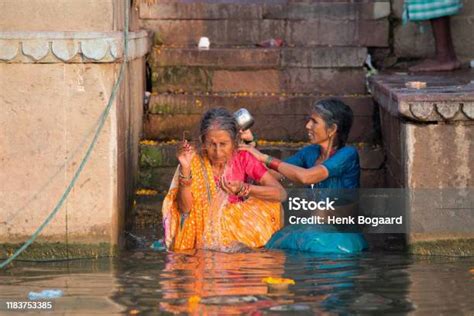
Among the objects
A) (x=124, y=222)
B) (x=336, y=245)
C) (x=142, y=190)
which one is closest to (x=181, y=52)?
(x=142, y=190)

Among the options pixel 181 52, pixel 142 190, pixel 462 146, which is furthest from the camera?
pixel 181 52

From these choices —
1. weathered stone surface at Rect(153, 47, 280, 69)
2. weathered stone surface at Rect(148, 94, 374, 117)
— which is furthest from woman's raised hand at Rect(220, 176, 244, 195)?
weathered stone surface at Rect(153, 47, 280, 69)

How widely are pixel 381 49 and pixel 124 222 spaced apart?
11.0ft

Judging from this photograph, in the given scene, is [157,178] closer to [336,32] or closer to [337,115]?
[337,115]

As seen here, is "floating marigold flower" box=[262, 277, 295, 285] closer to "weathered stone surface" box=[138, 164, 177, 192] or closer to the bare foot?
"weathered stone surface" box=[138, 164, 177, 192]

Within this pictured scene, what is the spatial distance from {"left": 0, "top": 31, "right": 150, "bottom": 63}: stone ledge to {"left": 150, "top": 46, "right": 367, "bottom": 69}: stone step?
2.41 m

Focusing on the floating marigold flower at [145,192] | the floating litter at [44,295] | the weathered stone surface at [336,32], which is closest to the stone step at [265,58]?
the weathered stone surface at [336,32]

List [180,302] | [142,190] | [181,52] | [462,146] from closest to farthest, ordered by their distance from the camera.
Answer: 1. [180,302]
2. [462,146]
3. [142,190]
4. [181,52]

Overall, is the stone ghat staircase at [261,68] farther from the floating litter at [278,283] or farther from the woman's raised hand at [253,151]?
the floating litter at [278,283]

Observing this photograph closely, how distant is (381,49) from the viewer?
10.0 meters

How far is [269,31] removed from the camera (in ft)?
32.5

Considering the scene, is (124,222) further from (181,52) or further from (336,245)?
(181,52)

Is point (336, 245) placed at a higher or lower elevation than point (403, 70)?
lower

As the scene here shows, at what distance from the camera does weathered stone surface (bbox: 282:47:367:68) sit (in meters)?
9.46
